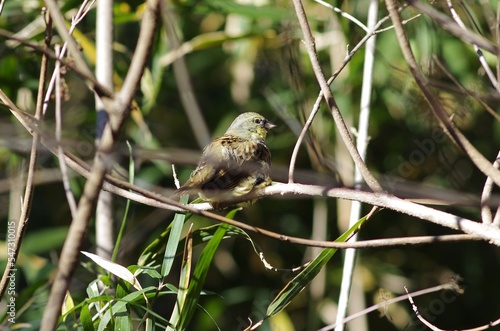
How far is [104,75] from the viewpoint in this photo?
7.97 feet

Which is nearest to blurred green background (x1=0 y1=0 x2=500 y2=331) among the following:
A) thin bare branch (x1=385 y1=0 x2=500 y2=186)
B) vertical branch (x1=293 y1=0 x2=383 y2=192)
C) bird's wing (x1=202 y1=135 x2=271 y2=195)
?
bird's wing (x1=202 y1=135 x2=271 y2=195)

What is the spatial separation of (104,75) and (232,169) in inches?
20.6

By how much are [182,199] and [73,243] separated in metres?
0.97

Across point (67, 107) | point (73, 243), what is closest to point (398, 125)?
point (67, 107)

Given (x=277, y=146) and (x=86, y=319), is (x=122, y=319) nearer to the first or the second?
(x=86, y=319)

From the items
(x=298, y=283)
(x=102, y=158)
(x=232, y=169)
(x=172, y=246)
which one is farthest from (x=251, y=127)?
(x=102, y=158)

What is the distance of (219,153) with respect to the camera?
9.28 feet

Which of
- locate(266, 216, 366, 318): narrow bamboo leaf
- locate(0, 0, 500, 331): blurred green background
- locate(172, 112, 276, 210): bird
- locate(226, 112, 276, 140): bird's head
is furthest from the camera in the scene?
locate(0, 0, 500, 331): blurred green background

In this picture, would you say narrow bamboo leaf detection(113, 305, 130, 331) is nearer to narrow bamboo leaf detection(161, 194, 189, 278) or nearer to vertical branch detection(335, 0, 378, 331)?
narrow bamboo leaf detection(161, 194, 189, 278)

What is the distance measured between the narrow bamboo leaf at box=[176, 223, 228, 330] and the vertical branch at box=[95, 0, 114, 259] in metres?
0.54

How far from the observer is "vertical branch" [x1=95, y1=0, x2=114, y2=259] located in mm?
2379

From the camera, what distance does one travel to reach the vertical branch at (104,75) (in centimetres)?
238

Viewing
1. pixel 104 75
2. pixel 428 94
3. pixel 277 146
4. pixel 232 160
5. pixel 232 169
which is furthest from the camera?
pixel 277 146

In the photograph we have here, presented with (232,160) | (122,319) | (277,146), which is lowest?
(122,319)
